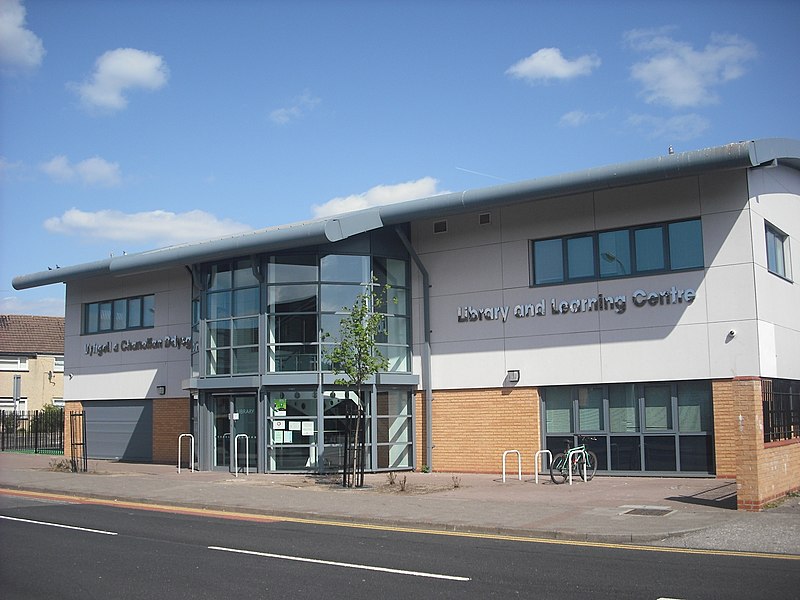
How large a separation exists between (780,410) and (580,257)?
6511mm

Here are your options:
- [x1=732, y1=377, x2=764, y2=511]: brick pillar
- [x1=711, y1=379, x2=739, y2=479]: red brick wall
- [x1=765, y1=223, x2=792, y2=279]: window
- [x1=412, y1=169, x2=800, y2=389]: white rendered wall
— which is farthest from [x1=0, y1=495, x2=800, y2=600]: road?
[x1=765, y1=223, x2=792, y2=279]: window

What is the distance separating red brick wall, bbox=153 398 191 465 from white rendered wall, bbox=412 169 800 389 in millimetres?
9151

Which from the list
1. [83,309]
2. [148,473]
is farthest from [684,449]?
[83,309]

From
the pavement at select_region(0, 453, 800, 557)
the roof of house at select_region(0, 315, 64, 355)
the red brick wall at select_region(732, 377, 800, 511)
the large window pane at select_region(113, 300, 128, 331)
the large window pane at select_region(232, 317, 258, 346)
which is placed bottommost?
the pavement at select_region(0, 453, 800, 557)

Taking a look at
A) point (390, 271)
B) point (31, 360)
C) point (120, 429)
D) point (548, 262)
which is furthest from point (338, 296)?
point (31, 360)

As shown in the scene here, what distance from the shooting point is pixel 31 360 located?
187ft

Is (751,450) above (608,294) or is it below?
below

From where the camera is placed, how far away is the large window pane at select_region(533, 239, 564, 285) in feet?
73.3

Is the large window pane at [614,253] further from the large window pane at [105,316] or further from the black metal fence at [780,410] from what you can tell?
the large window pane at [105,316]

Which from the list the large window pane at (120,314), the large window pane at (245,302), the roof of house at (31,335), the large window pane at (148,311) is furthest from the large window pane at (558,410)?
the roof of house at (31,335)

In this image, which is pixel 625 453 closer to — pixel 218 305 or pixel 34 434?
pixel 218 305

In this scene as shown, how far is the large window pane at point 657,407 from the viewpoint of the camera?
2069cm

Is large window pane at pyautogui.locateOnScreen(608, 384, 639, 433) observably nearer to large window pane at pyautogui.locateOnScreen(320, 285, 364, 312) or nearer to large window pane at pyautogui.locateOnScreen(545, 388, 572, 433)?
large window pane at pyautogui.locateOnScreen(545, 388, 572, 433)

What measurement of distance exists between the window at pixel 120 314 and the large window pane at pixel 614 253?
16.0 meters
